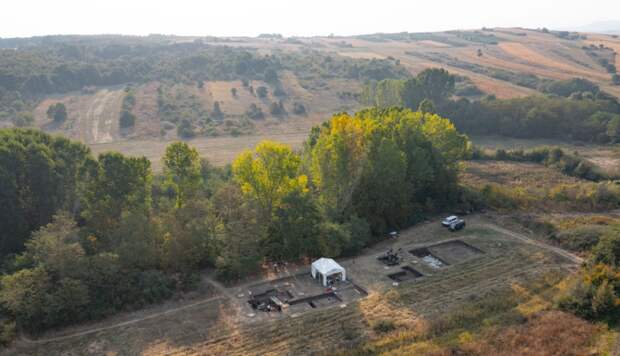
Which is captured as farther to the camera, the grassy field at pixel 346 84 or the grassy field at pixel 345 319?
the grassy field at pixel 346 84

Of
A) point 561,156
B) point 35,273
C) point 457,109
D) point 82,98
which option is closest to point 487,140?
point 457,109

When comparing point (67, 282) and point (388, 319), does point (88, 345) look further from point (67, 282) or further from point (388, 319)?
point (388, 319)

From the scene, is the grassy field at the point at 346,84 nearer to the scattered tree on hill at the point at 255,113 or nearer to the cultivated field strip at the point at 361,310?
the scattered tree on hill at the point at 255,113

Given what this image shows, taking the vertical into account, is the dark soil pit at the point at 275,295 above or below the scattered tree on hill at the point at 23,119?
below

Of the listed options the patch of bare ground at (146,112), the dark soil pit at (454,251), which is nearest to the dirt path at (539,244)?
the dark soil pit at (454,251)

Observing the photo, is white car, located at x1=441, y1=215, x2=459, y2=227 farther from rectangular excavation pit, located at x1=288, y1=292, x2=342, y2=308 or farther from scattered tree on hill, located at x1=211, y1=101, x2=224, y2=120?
scattered tree on hill, located at x1=211, y1=101, x2=224, y2=120

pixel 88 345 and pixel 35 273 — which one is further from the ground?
pixel 35 273

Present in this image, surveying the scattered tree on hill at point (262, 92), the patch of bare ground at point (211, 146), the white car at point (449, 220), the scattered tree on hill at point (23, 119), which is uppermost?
the scattered tree on hill at point (262, 92)

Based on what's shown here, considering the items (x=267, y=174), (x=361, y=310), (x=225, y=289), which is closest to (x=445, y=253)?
(x=361, y=310)
